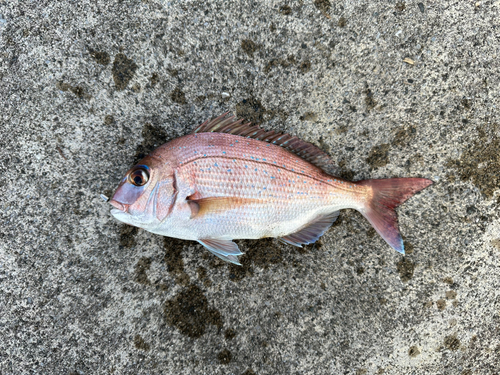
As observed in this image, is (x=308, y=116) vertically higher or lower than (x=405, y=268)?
higher

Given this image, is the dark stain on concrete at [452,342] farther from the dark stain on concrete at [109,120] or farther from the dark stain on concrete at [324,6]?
the dark stain on concrete at [109,120]

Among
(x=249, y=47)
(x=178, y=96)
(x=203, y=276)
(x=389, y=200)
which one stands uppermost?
(x=249, y=47)

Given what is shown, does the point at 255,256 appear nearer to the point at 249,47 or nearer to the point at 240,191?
the point at 240,191

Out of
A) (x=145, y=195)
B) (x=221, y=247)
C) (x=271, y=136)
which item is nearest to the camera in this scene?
(x=145, y=195)

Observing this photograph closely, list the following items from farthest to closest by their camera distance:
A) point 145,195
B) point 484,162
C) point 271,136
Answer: point 484,162 < point 271,136 < point 145,195

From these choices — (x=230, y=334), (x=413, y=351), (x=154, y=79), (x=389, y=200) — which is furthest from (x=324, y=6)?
(x=413, y=351)

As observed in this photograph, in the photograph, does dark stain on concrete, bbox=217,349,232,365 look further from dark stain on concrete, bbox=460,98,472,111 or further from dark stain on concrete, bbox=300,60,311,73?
dark stain on concrete, bbox=460,98,472,111

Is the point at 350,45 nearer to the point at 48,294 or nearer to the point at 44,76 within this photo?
the point at 44,76
